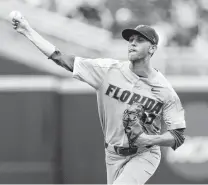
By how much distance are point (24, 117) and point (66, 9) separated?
73.4 inches

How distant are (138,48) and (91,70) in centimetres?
41

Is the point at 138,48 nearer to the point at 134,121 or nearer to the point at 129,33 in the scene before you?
the point at 129,33

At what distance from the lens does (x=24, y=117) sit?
10.4 m

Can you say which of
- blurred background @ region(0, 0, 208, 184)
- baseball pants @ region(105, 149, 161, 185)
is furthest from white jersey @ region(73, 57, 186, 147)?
blurred background @ region(0, 0, 208, 184)

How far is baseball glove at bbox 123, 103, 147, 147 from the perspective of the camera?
16.7 ft

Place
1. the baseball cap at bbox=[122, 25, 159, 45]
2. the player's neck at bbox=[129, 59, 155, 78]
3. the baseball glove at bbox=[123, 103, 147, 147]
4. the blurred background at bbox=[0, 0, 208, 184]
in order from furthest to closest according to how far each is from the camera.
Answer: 1. the blurred background at bbox=[0, 0, 208, 184]
2. the player's neck at bbox=[129, 59, 155, 78]
3. the baseball cap at bbox=[122, 25, 159, 45]
4. the baseball glove at bbox=[123, 103, 147, 147]

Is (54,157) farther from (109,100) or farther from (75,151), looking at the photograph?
(109,100)

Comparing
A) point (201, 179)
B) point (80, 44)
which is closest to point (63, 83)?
point (80, 44)

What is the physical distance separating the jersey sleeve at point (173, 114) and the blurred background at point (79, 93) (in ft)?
16.2

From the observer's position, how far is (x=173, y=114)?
17.3ft

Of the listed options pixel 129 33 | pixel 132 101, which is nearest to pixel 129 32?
pixel 129 33

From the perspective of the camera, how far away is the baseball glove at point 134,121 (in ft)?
16.7

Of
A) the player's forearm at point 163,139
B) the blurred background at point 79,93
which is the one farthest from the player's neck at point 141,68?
the blurred background at point 79,93

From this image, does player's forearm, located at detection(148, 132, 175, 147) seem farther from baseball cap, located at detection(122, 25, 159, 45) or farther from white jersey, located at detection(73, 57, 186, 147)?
baseball cap, located at detection(122, 25, 159, 45)
